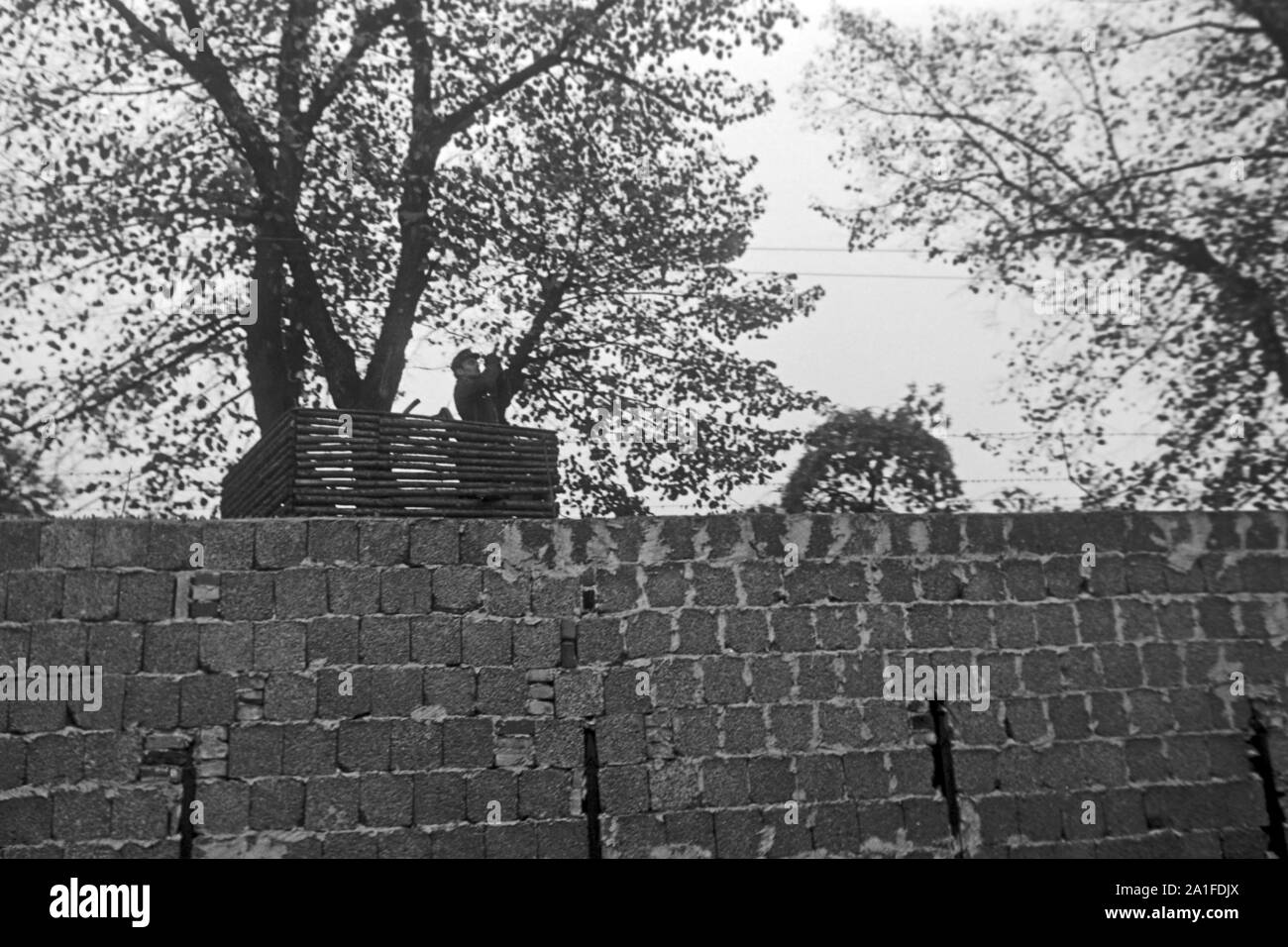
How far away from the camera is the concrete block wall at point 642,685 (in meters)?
6.67

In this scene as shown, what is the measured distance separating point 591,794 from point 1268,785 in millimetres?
3946

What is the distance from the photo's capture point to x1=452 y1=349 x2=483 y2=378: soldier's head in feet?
32.2

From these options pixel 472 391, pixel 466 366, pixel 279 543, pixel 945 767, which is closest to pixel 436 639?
pixel 279 543

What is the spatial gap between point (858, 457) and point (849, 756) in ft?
12.4

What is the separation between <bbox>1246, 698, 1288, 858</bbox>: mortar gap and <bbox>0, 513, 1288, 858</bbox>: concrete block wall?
5cm

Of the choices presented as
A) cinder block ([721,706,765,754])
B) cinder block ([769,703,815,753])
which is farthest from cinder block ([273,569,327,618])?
cinder block ([769,703,815,753])

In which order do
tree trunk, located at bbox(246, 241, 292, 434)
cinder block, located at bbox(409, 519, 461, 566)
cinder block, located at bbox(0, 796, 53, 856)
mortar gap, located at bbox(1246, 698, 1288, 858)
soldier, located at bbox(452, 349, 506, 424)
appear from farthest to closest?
tree trunk, located at bbox(246, 241, 292, 434)
soldier, located at bbox(452, 349, 506, 424)
mortar gap, located at bbox(1246, 698, 1288, 858)
cinder block, located at bbox(409, 519, 461, 566)
cinder block, located at bbox(0, 796, 53, 856)

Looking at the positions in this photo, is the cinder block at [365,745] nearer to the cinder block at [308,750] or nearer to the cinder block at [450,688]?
the cinder block at [308,750]

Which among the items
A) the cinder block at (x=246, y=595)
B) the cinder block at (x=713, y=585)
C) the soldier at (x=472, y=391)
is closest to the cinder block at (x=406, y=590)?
the cinder block at (x=246, y=595)

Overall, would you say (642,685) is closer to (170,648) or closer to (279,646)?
(279,646)

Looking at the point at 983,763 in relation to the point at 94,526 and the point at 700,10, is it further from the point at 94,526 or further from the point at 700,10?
the point at 700,10

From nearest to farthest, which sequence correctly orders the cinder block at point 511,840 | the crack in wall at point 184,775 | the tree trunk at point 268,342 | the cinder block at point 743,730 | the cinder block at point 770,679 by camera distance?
the crack in wall at point 184,775 → the cinder block at point 511,840 → the cinder block at point 743,730 → the cinder block at point 770,679 → the tree trunk at point 268,342

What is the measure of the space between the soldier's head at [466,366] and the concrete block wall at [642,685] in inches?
109

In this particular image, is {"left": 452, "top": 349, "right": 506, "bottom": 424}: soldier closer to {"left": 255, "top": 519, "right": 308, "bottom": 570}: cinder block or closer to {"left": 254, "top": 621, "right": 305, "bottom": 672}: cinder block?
{"left": 255, "top": 519, "right": 308, "bottom": 570}: cinder block
